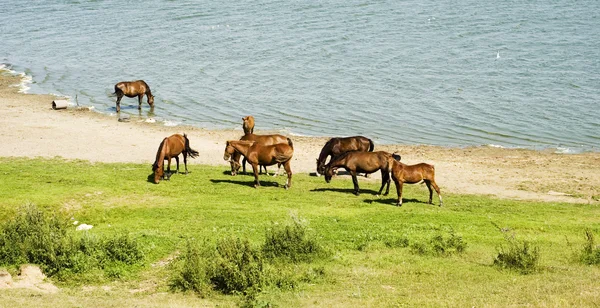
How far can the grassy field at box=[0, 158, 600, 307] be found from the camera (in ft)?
48.8

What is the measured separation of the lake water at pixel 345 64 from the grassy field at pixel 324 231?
14.9m

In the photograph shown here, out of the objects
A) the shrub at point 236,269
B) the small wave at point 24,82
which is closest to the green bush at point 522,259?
the shrub at point 236,269

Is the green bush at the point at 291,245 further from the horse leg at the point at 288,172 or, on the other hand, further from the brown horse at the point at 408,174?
the horse leg at the point at 288,172

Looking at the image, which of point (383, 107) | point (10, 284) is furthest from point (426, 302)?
point (383, 107)

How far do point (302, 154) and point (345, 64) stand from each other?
2300 cm

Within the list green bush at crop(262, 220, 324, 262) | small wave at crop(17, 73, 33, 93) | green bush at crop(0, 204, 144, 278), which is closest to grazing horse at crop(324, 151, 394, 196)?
green bush at crop(262, 220, 324, 262)

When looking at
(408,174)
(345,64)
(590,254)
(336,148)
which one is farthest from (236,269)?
(345,64)

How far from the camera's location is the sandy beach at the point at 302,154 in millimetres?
28938

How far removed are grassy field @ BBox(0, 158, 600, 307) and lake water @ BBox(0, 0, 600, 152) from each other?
14.9m

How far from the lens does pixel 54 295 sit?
49.7 ft

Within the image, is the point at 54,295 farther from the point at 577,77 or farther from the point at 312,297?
the point at 577,77

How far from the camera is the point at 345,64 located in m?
55.3

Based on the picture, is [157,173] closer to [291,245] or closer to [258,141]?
[258,141]

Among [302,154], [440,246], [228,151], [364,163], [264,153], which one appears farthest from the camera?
[302,154]
